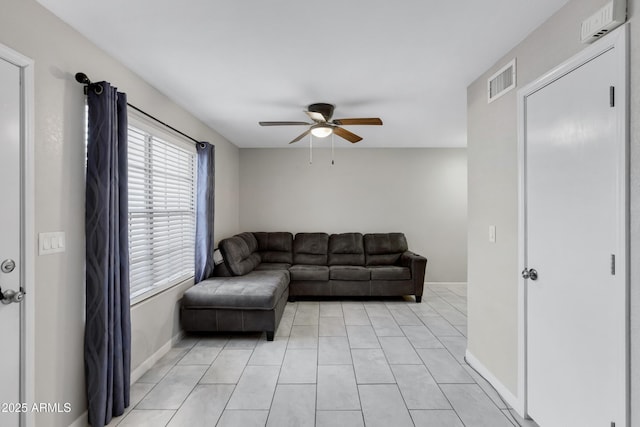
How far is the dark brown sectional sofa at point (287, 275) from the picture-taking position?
11.0 ft

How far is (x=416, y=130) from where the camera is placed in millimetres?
4500

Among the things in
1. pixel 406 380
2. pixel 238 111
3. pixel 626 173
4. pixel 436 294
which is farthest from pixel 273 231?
pixel 626 173

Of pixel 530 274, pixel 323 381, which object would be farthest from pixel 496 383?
pixel 323 381

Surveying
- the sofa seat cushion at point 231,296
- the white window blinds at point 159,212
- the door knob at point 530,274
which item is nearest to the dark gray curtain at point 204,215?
the white window blinds at point 159,212

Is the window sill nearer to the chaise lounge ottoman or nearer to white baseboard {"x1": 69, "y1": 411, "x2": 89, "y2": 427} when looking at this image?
the chaise lounge ottoman

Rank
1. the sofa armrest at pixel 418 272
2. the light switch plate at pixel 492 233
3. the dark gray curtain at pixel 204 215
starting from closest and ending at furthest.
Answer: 1. the light switch plate at pixel 492 233
2. the dark gray curtain at pixel 204 215
3. the sofa armrest at pixel 418 272

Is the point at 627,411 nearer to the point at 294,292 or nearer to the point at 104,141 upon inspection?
the point at 104,141

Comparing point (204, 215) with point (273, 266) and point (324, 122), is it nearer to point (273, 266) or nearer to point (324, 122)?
point (273, 266)

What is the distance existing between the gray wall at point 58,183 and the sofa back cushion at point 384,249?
4172 millimetres

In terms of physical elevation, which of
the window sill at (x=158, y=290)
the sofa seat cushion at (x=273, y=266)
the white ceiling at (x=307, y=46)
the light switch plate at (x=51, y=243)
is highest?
the white ceiling at (x=307, y=46)

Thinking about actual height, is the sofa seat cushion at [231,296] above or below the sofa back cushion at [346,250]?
below

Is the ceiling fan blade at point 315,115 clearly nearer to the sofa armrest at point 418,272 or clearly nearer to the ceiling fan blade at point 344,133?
the ceiling fan blade at point 344,133

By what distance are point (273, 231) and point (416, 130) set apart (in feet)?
9.92

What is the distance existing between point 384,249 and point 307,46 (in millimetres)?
3891
